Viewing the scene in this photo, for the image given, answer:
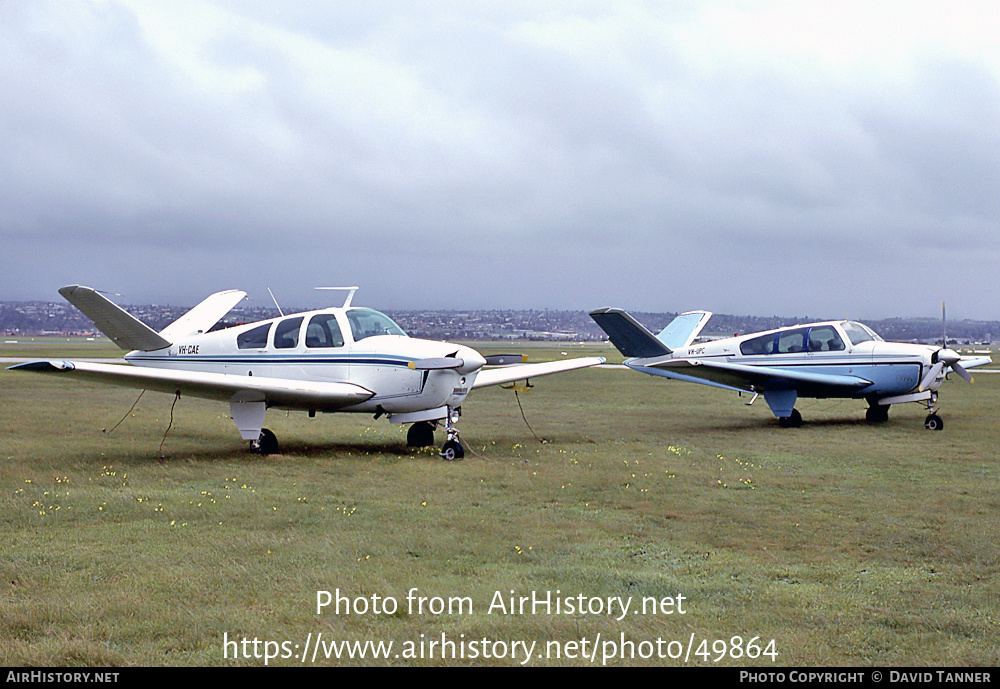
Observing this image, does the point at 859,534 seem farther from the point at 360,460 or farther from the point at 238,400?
the point at 238,400

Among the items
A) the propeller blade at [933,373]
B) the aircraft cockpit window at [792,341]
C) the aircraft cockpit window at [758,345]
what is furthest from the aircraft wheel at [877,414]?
the aircraft cockpit window at [758,345]

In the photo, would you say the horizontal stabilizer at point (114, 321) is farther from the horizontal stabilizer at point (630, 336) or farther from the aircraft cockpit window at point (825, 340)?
the aircraft cockpit window at point (825, 340)

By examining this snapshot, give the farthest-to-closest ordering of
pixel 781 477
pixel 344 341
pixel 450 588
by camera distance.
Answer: pixel 344 341 → pixel 781 477 → pixel 450 588

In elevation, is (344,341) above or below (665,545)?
above

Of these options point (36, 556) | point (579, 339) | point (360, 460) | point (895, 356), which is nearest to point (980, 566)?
point (36, 556)

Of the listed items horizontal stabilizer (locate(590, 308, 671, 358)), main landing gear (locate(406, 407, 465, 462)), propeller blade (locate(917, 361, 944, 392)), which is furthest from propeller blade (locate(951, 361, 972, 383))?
main landing gear (locate(406, 407, 465, 462))

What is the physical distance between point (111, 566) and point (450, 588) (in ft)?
7.86

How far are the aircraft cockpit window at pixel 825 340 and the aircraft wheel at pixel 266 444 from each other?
11571 mm

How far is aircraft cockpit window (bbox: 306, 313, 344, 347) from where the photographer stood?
12.6 meters

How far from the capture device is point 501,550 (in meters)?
6.39

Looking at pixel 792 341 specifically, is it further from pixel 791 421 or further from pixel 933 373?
pixel 933 373

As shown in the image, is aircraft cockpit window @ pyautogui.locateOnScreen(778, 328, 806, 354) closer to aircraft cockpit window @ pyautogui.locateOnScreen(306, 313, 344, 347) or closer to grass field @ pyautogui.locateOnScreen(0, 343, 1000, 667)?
grass field @ pyautogui.locateOnScreen(0, 343, 1000, 667)

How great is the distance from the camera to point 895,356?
57.1ft

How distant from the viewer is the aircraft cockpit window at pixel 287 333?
41.9ft
